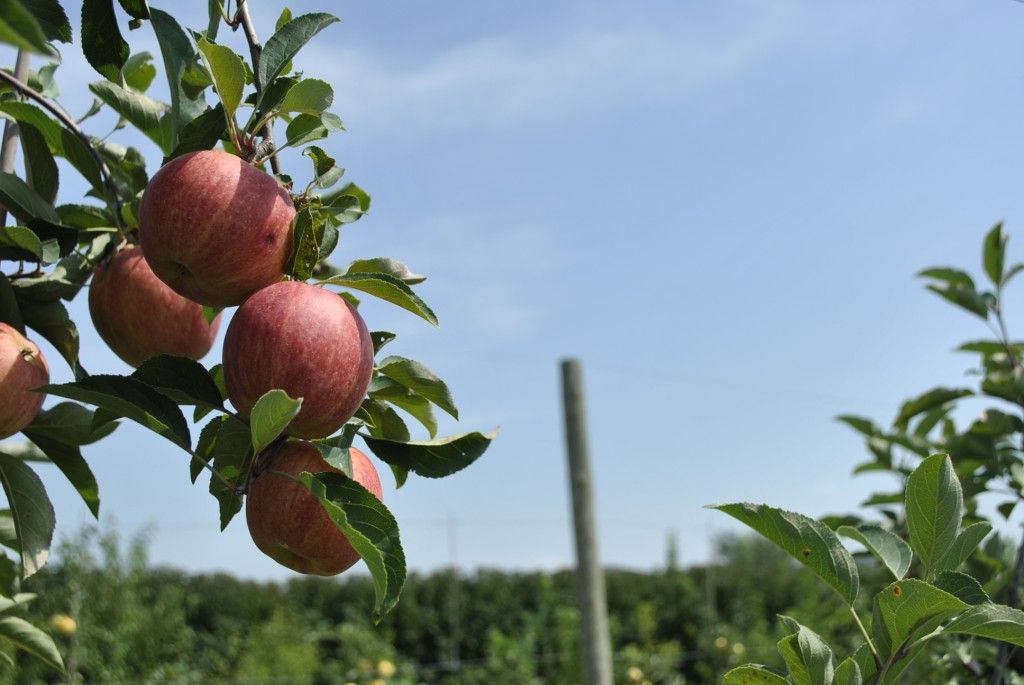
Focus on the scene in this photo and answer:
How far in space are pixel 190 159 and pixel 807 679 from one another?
636 mm

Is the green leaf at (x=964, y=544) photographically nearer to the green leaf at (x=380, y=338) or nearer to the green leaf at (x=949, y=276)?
the green leaf at (x=380, y=338)

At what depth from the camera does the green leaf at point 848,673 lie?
0.76 m

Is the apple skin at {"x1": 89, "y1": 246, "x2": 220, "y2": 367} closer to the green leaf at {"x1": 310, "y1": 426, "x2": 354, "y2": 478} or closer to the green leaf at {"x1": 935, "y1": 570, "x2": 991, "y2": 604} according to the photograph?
the green leaf at {"x1": 310, "y1": 426, "x2": 354, "y2": 478}

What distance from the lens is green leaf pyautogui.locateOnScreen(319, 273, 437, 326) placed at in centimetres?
87

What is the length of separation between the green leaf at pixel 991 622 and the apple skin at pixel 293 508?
453 millimetres

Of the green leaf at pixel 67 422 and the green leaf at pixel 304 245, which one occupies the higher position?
the green leaf at pixel 304 245

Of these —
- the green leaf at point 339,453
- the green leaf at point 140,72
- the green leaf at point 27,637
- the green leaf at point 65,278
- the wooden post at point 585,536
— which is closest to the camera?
the green leaf at point 339,453

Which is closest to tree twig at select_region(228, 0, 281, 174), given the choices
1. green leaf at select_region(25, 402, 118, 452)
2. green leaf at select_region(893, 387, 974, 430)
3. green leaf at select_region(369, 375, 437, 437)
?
green leaf at select_region(369, 375, 437, 437)

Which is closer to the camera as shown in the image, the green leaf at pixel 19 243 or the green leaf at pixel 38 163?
the green leaf at pixel 19 243

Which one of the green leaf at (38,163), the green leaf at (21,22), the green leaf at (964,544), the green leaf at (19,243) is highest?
the green leaf at (38,163)

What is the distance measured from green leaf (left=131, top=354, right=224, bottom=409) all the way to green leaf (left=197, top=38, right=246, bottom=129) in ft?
0.73

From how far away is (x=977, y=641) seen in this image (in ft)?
5.00

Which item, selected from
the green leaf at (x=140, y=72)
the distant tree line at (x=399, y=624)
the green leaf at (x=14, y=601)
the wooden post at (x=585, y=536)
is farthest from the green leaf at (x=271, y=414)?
the distant tree line at (x=399, y=624)

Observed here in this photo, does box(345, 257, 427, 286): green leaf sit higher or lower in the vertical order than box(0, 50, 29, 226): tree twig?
lower
